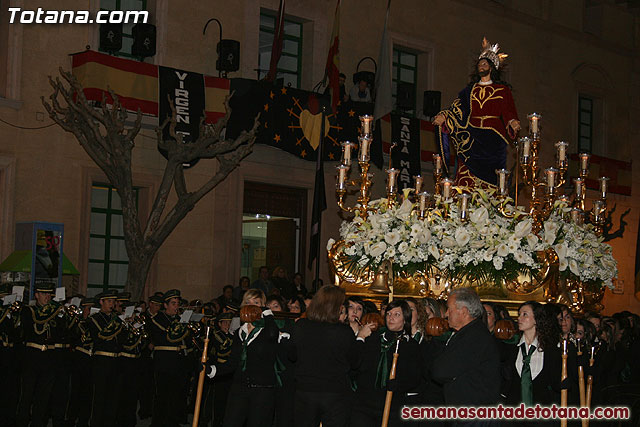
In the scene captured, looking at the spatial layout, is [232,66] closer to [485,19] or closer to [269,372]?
[485,19]

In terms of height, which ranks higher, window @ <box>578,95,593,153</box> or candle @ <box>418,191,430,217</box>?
window @ <box>578,95,593,153</box>

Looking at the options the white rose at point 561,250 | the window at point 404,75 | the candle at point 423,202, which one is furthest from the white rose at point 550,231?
the window at point 404,75

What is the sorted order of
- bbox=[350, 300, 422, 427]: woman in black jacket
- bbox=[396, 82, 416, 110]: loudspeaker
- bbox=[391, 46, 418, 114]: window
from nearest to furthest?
bbox=[350, 300, 422, 427]: woman in black jacket → bbox=[396, 82, 416, 110]: loudspeaker → bbox=[391, 46, 418, 114]: window

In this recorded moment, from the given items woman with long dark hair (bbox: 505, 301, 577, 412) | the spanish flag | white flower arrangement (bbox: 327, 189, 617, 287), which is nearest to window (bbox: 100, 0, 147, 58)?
the spanish flag

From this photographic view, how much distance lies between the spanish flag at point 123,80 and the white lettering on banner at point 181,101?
0.41 metres

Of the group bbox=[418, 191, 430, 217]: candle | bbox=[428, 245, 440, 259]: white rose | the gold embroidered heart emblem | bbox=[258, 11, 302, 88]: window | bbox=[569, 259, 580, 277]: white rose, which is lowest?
bbox=[569, 259, 580, 277]: white rose

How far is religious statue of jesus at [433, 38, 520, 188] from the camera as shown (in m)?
11.2

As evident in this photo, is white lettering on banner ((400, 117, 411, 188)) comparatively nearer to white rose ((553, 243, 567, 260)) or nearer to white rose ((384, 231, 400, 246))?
white rose ((553, 243, 567, 260))

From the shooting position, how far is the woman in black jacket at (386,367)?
757 cm

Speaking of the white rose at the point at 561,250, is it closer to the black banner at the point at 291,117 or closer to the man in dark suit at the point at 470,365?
the man in dark suit at the point at 470,365

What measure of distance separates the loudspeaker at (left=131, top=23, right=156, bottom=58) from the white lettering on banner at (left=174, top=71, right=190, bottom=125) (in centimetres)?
71

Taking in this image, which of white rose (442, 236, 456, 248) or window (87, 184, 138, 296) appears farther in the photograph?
window (87, 184, 138, 296)

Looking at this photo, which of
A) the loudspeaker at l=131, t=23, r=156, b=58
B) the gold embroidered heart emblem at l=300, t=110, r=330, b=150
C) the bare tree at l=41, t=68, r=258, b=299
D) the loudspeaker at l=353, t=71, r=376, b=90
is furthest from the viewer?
the loudspeaker at l=353, t=71, r=376, b=90

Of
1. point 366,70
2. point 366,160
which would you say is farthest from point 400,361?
point 366,70
